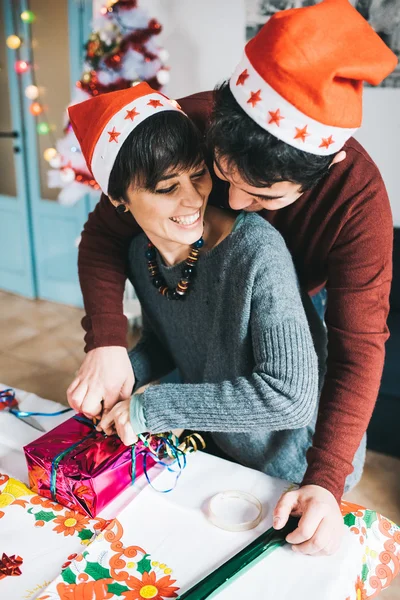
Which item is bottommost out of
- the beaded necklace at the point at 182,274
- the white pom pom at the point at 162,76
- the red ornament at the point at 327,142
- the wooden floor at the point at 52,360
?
the wooden floor at the point at 52,360

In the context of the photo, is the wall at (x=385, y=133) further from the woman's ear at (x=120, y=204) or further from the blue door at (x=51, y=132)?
the woman's ear at (x=120, y=204)

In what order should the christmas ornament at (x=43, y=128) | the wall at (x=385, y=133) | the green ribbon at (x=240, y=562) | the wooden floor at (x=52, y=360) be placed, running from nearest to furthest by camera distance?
the green ribbon at (x=240, y=562) < the wooden floor at (x=52, y=360) < the wall at (x=385, y=133) < the christmas ornament at (x=43, y=128)

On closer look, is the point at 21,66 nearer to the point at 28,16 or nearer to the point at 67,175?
the point at 28,16

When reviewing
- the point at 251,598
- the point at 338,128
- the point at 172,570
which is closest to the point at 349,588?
the point at 251,598

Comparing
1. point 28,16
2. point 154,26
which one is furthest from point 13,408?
point 28,16

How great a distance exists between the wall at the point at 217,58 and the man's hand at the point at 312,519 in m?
2.23

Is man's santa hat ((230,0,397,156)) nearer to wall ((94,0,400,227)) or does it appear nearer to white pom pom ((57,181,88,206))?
wall ((94,0,400,227))

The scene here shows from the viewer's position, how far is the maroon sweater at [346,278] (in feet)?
3.02

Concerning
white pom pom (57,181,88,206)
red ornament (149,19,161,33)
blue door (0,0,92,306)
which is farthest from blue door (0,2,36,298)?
red ornament (149,19,161,33)

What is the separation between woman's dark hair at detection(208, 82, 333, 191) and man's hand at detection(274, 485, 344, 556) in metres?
0.48

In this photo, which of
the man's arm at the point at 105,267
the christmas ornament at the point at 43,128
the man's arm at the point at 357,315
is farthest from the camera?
the christmas ornament at the point at 43,128

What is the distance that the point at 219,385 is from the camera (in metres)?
0.92

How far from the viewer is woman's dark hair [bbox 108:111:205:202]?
0.92m

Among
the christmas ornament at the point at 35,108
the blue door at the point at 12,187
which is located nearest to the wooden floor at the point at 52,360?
the blue door at the point at 12,187
